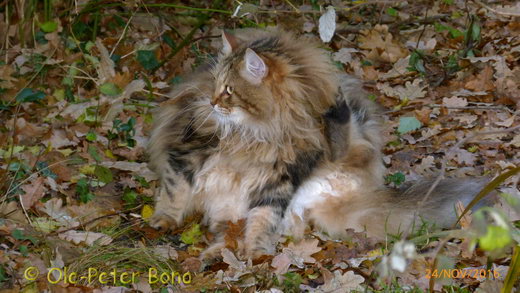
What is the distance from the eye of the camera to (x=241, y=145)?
155 inches

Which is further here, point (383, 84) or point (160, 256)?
point (383, 84)

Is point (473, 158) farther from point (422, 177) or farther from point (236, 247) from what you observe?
point (236, 247)

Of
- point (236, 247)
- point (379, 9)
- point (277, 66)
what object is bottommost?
point (236, 247)

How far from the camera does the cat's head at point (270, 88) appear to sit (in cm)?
369

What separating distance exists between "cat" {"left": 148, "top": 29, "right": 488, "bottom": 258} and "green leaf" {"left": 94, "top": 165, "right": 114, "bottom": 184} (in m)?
0.36

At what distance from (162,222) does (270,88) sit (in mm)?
1055

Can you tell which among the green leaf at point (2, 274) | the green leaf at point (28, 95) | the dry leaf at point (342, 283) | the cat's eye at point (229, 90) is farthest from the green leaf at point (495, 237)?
the green leaf at point (28, 95)

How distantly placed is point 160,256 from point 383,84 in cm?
290

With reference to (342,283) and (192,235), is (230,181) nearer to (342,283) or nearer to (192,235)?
(192,235)

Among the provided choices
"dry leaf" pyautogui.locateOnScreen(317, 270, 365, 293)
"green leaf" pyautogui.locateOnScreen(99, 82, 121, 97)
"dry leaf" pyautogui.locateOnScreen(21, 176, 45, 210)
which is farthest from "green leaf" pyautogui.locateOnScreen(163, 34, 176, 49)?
"dry leaf" pyautogui.locateOnScreen(317, 270, 365, 293)

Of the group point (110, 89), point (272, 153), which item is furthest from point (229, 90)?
point (110, 89)

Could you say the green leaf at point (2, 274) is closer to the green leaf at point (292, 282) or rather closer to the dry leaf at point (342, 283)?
the green leaf at point (292, 282)

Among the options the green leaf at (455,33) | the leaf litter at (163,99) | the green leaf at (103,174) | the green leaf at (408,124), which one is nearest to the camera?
the leaf litter at (163,99)

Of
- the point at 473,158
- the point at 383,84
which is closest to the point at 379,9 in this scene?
the point at 383,84
